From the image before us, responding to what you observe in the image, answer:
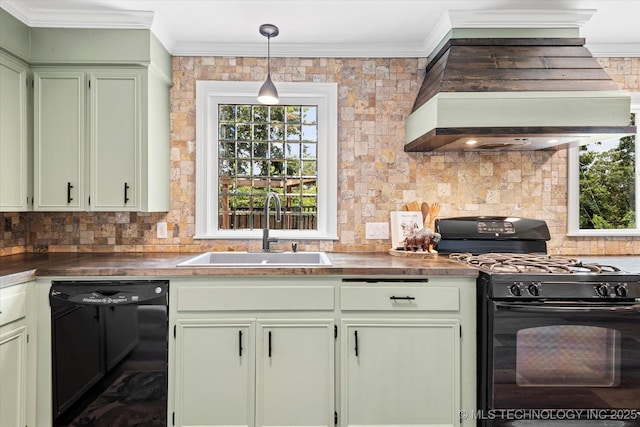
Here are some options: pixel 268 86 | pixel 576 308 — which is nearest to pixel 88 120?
pixel 268 86

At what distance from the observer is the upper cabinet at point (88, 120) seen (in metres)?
2.32

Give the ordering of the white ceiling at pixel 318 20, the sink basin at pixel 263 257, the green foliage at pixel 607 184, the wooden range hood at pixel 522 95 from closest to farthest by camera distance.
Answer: the wooden range hood at pixel 522 95
the white ceiling at pixel 318 20
the sink basin at pixel 263 257
the green foliage at pixel 607 184

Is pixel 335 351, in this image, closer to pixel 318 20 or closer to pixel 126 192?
A: pixel 126 192

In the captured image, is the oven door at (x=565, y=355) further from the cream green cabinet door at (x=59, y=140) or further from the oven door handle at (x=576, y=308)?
the cream green cabinet door at (x=59, y=140)

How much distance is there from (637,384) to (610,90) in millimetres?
1506

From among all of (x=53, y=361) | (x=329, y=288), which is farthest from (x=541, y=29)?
(x=53, y=361)

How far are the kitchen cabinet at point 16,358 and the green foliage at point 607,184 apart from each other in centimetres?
347

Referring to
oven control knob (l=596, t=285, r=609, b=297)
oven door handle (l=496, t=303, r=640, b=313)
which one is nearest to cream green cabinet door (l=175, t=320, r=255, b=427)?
oven door handle (l=496, t=303, r=640, b=313)

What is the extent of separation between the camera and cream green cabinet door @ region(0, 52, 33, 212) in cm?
214

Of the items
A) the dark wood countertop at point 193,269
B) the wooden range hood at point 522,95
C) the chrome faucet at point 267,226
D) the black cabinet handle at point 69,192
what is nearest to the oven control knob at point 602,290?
the dark wood countertop at point 193,269

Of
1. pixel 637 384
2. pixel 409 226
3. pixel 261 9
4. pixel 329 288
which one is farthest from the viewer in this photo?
pixel 409 226

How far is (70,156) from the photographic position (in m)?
2.34

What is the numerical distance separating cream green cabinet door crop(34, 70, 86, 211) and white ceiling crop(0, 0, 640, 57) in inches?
13.9

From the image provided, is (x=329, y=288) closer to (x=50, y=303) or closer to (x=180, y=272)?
(x=180, y=272)
